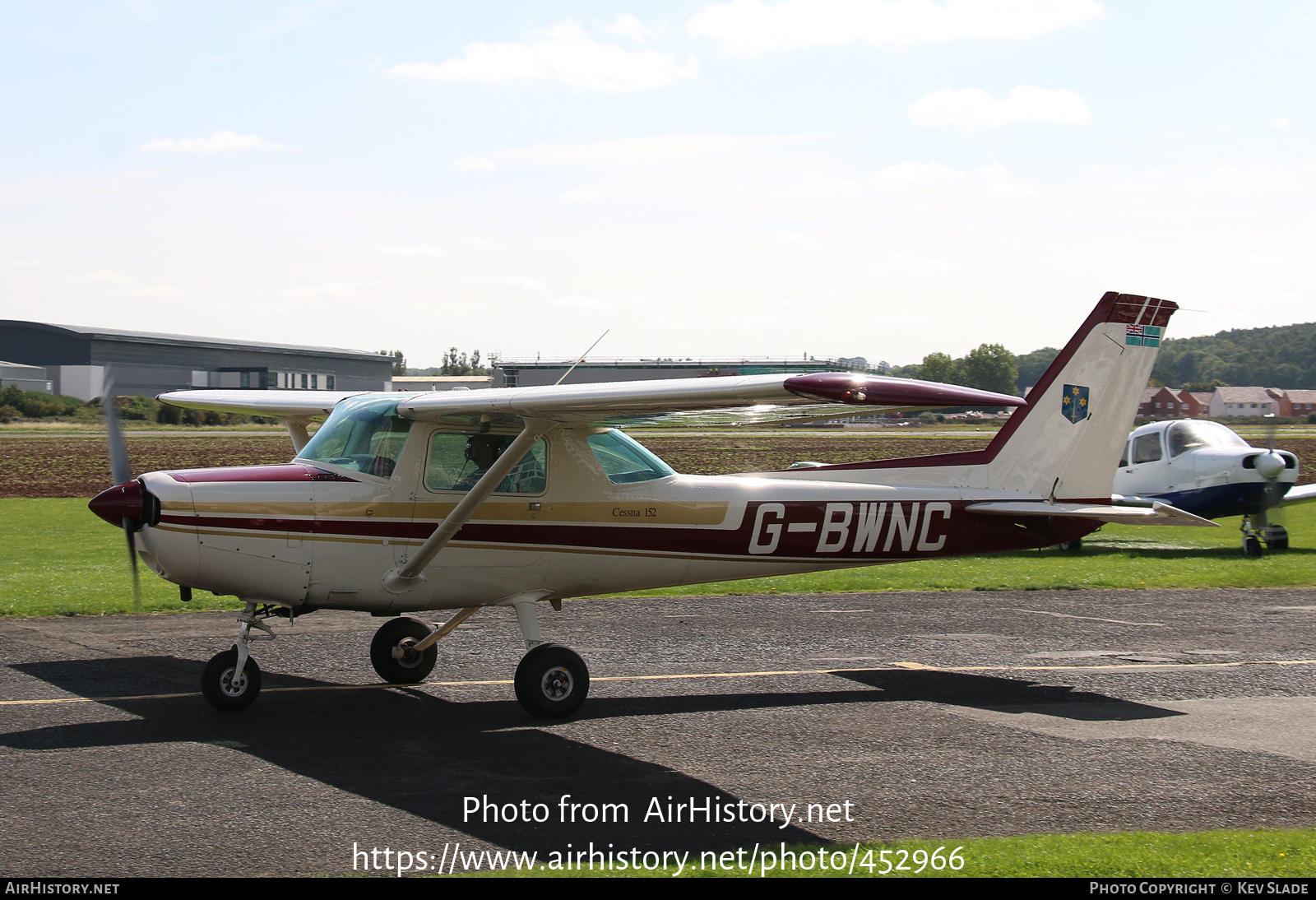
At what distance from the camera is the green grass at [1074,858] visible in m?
5.02

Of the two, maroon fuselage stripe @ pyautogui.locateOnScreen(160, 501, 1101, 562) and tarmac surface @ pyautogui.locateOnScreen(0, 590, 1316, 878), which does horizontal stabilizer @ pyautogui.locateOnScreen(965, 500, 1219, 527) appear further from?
tarmac surface @ pyautogui.locateOnScreen(0, 590, 1316, 878)

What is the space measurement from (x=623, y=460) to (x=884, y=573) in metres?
8.64

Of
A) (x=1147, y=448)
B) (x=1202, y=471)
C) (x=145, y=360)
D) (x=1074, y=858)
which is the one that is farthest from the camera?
(x=145, y=360)

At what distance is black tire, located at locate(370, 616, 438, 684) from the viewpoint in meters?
9.22

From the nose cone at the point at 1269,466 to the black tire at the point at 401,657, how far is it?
15377mm

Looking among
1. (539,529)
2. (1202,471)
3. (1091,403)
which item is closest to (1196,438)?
(1202,471)

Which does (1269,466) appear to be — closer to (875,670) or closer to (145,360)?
(875,670)

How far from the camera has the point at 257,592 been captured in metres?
7.86

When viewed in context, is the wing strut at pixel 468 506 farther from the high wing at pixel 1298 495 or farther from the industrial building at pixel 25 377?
the industrial building at pixel 25 377

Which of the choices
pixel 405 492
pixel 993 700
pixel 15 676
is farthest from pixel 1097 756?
pixel 15 676

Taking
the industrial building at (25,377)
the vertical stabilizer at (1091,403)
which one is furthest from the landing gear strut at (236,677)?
the industrial building at (25,377)

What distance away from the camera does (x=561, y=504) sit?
8.71m

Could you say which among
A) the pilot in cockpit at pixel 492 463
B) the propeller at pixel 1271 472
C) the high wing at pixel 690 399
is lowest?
the propeller at pixel 1271 472

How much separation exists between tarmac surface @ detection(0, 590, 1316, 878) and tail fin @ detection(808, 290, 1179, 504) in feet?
5.76
